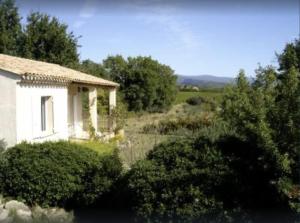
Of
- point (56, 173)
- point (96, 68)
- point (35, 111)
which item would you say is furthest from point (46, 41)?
point (56, 173)

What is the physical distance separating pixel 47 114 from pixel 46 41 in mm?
18879

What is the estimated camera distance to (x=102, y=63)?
46062mm

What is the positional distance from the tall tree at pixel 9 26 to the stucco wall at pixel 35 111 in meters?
Result: 17.5

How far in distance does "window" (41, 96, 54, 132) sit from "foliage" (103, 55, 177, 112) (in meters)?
27.8

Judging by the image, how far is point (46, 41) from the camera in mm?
34094

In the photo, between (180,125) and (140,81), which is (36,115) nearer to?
(180,125)

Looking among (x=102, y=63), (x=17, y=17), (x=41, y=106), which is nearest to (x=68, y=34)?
(x=17, y=17)

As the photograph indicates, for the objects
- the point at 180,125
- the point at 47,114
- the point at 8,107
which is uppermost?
the point at 8,107

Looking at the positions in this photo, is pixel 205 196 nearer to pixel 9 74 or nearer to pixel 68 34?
pixel 9 74

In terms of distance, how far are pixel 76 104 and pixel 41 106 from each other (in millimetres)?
6427

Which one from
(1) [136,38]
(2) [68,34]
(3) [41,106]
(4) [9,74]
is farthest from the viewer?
(2) [68,34]

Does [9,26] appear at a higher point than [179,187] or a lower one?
higher

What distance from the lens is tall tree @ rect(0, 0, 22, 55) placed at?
33219 mm

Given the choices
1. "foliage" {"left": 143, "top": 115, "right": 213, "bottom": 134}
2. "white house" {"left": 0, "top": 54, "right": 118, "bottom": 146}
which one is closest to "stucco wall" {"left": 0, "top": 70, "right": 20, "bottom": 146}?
"white house" {"left": 0, "top": 54, "right": 118, "bottom": 146}
